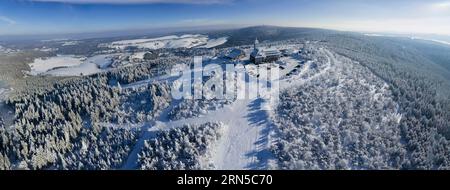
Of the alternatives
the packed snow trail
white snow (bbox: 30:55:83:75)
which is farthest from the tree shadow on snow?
white snow (bbox: 30:55:83:75)

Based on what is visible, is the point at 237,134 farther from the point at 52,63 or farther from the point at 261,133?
the point at 52,63

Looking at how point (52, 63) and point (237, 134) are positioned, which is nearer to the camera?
point (237, 134)

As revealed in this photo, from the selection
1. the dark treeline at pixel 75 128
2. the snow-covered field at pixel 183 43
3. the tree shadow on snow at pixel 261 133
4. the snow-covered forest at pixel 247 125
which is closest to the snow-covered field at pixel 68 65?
the snow-covered field at pixel 183 43

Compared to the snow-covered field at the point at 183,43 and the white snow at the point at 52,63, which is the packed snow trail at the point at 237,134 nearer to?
the white snow at the point at 52,63

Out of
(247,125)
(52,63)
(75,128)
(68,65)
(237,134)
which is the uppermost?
(52,63)

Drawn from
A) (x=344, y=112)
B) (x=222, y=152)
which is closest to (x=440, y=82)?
(x=344, y=112)

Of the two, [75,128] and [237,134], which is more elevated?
[237,134]

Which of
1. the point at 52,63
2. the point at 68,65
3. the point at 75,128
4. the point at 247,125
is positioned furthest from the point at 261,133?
the point at 52,63

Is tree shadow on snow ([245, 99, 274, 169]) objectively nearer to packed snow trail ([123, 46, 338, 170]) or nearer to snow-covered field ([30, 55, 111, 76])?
packed snow trail ([123, 46, 338, 170])
